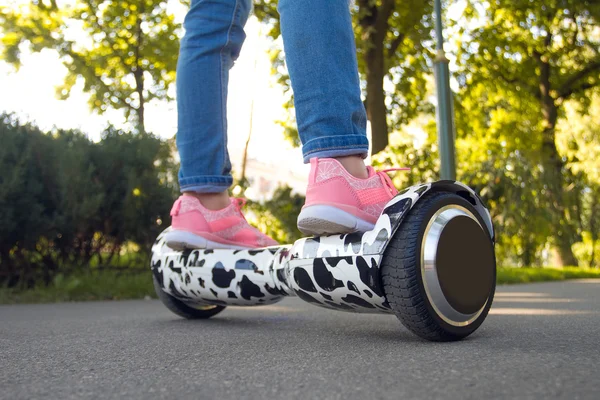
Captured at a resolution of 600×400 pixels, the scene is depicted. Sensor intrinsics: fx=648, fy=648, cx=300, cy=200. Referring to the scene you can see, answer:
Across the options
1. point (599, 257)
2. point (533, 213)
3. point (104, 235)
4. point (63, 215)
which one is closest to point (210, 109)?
point (63, 215)

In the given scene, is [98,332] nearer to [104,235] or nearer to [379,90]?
[104,235]

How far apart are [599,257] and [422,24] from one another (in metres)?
7.05

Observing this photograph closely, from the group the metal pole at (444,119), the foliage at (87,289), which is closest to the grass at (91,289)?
the foliage at (87,289)

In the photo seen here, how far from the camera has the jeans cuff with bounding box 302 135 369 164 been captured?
1601mm

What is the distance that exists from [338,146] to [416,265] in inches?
14.5

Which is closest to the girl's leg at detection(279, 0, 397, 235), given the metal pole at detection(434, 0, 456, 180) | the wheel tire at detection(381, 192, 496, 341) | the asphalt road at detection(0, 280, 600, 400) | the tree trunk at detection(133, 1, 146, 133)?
the wheel tire at detection(381, 192, 496, 341)

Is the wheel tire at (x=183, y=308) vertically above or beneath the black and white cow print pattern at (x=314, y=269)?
beneath

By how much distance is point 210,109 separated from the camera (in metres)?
2.18

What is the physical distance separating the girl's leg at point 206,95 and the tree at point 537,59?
11.2 m

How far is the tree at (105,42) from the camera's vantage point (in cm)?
1109

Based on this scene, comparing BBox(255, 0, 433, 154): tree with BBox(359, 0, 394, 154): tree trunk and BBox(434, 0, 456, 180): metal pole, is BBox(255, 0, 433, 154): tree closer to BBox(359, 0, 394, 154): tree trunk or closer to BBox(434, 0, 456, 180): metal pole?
BBox(359, 0, 394, 154): tree trunk

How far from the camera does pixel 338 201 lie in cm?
155

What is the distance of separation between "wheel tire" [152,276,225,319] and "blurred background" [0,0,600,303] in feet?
6.67

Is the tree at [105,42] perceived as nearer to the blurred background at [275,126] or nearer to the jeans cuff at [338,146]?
the blurred background at [275,126]
